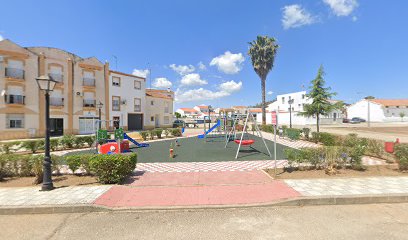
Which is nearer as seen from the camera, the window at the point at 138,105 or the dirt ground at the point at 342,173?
the dirt ground at the point at 342,173

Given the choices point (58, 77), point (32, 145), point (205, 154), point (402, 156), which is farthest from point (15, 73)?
point (402, 156)

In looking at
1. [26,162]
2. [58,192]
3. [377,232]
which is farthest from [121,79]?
[377,232]

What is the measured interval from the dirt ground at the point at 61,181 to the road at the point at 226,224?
1931 millimetres

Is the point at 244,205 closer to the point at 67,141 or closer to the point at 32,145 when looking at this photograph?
the point at 32,145

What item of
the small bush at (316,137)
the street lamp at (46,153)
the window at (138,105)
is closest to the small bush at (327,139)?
the small bush at (316,137)

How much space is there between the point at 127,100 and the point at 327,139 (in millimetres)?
29293

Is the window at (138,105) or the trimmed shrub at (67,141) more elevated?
the window at (138,105)

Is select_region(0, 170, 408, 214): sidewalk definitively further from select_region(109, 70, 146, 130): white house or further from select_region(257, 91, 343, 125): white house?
select_region(257, 91, 343, 125): white house

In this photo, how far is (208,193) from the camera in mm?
5754

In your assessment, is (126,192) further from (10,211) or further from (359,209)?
(359,209)

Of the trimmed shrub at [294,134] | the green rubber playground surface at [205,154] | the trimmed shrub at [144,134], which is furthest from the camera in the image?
the trimmed shrub at [144,134]

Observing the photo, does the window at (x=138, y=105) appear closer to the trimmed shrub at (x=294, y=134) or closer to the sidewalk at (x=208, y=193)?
the trimmed shrub at (x=294, y=134)

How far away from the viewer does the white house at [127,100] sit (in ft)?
103

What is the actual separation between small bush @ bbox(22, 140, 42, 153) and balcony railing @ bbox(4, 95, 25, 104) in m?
14.5
